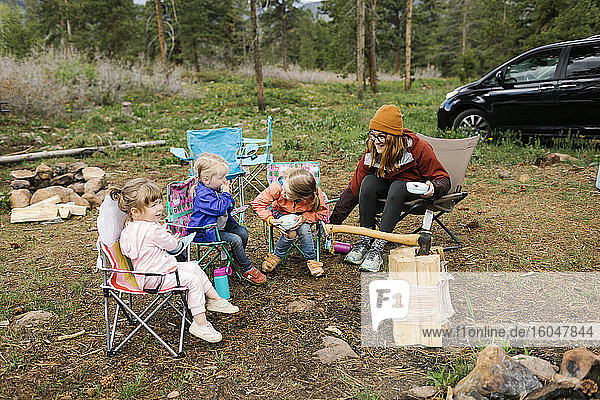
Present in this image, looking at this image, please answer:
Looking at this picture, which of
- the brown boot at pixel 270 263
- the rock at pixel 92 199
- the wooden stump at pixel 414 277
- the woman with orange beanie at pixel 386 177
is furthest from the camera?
the rock at pixel 92 199

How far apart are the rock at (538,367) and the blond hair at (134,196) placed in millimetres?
2118

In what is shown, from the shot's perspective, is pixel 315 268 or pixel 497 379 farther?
pixel 315 268

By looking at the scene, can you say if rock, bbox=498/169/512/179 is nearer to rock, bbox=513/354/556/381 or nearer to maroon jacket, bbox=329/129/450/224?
maroon jacket, bbox=329/129/450/224

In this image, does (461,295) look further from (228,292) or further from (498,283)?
(228,292)

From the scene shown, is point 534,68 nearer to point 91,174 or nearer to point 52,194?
point 91,174

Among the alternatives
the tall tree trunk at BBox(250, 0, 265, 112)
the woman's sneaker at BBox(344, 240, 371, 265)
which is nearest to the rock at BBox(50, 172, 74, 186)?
the woman's sneaker at BBox(344, 240, 371, 265)

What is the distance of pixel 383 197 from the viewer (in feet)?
12.8

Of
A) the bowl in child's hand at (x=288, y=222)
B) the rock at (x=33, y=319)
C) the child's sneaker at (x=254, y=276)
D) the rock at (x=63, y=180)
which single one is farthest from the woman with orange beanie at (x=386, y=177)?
the rock at (x=63, y=180)

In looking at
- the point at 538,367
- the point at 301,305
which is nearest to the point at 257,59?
the point at 301,305

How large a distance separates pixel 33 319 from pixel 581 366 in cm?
319

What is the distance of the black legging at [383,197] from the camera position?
363cm

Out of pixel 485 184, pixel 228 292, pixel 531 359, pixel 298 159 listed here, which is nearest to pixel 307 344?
pixel 228 292

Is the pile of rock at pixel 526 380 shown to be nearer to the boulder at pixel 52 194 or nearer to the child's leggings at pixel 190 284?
the child's leggings at pixel 190 284

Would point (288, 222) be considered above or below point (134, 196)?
below
